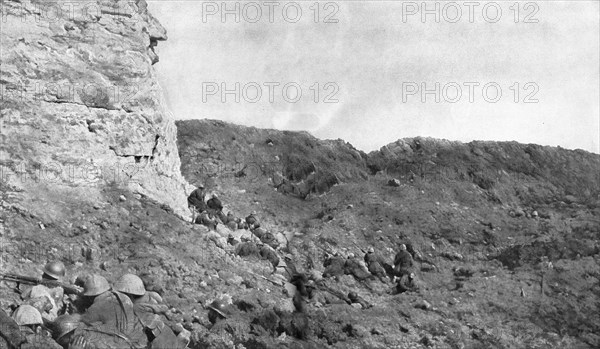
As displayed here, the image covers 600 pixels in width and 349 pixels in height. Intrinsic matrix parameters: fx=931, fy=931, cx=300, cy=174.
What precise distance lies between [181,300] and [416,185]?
38.0 feet

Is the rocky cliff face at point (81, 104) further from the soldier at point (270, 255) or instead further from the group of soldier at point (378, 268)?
the group of soldier at point (378, 268)

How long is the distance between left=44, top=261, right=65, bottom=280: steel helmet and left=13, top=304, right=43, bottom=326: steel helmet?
44.8 inches

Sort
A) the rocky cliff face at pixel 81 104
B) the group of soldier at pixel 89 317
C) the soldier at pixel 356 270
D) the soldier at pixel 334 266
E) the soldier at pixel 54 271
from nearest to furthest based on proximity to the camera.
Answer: the group of soldier at pixel 89 317
the soldier at pixel 54 271
the rocky cliff face at pixel 81 104
the soldier at pixel 334 266
the soldier at pixel 356 270

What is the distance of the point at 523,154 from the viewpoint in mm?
28500

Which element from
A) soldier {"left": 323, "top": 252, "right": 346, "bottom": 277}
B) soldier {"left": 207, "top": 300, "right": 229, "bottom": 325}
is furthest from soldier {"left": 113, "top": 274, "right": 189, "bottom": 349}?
soldier {"left": 323, "top": 252, "right": 346, "bottom": 277}

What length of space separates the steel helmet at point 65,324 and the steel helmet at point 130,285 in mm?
1127

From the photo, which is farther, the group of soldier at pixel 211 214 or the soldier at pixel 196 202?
the soldier at pixel 196 202

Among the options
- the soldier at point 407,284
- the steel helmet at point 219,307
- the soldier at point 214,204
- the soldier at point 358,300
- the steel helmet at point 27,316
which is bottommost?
the soldier at point 358,300

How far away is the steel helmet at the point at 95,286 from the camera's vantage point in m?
15.0

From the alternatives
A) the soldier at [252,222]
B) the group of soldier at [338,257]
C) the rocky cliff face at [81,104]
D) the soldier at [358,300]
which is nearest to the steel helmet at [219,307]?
the rocky cliff face at [81,104]

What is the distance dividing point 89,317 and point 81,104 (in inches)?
229

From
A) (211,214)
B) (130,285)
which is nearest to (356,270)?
(211,214)

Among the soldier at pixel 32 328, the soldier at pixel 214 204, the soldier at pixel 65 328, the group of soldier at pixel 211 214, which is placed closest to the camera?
the soldier at pixel 32 328

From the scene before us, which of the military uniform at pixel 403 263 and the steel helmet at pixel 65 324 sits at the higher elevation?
the steel helmet at pixel 65 324
